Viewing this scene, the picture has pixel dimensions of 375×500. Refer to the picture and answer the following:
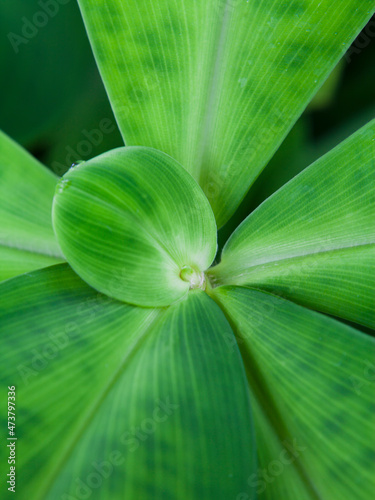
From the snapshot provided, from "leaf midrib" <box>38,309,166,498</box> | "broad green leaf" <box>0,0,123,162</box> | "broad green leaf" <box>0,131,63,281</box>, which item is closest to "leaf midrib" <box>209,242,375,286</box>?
"leaf midrib" <box>38,309,166,498</box>

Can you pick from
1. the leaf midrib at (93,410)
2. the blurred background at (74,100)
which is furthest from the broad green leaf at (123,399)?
the blurred background at (74,100)

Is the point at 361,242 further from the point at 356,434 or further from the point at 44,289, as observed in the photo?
the point at 44,289

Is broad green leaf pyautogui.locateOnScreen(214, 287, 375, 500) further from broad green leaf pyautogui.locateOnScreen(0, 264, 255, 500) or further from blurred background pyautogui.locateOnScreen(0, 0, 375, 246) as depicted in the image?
blurred background pyautogui.locateOnScreen(0, 0, 375, 246)

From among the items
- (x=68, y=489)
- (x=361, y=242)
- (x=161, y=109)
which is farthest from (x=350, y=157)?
(x=68, y=489)

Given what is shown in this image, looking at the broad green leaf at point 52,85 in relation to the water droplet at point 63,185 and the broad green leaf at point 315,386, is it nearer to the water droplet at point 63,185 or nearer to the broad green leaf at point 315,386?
the water droplet at point 63,185

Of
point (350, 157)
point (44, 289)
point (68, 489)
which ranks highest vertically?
point (350, 157)
